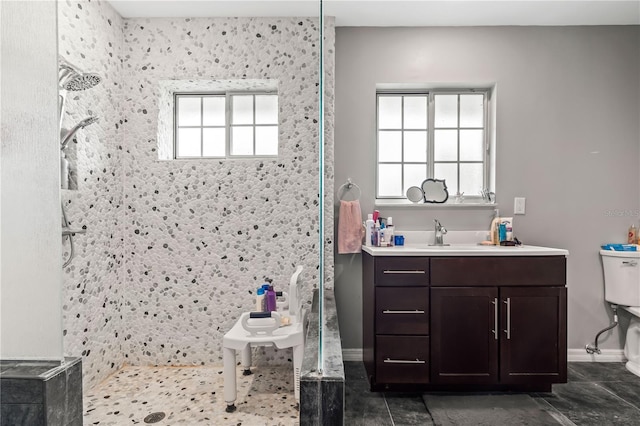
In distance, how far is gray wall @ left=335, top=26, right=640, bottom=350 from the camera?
2.29 metres

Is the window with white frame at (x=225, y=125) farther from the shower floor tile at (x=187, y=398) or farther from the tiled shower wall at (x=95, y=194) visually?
the shower floor tile at (x=187, y=398)

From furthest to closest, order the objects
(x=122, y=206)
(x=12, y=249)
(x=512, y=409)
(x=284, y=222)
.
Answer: (x=284, y=222) < (x=122, y=206) < (x=512, y=409) < (x=12, y=249)

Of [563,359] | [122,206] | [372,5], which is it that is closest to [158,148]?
[122,206]

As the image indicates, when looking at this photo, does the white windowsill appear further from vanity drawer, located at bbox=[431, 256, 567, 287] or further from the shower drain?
the shower drain

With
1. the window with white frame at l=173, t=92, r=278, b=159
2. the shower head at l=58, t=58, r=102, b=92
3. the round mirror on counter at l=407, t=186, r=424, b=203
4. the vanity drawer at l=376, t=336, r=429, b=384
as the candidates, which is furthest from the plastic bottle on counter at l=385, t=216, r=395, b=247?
the shower head at l=58, t=58, r=102, b=92

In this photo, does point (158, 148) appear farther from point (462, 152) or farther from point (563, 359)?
point (563, 359)

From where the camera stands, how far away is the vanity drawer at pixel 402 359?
178 centimetres

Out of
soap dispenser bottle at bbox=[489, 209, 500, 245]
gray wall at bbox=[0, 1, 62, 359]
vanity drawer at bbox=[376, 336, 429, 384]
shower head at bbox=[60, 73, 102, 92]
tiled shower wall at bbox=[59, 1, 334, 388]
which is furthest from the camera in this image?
soap dispenser bottle at bbox=[489, 209, 500, 245]

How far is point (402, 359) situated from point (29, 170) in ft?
5.83

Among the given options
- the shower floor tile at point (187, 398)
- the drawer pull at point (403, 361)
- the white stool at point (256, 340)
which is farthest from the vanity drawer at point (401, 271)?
the shower floor tile at point (187, 398)

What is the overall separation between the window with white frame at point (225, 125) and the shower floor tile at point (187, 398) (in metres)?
1.33

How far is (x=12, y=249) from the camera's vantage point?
2.14 feet

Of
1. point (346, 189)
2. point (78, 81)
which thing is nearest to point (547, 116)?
point (346, 189)

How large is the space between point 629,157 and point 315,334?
254cm
